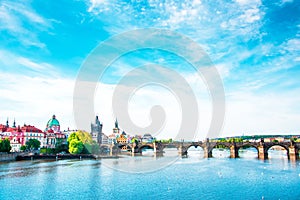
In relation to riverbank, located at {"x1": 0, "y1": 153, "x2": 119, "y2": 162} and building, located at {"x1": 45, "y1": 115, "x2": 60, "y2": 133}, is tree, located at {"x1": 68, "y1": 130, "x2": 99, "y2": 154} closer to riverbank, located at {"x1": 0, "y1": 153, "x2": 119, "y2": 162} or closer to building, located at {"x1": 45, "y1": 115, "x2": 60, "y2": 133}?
riverbank, located at {"x1": 0, "y1": 153, "x2": 119, "y2": 162}

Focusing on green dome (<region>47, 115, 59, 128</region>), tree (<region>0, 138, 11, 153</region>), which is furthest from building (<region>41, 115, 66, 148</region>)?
tree (<region>0, 138, 11, 153</region>)

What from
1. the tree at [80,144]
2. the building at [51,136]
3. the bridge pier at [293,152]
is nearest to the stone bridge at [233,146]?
the bridge pier at [293,152]

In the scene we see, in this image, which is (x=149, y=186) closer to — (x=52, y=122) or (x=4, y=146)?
(x=4, y=146)

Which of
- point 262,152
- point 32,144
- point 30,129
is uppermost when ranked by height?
point 30,129

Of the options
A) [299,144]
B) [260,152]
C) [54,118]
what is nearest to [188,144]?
[260,152]

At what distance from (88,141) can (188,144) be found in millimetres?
43532

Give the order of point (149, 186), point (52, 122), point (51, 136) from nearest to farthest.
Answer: point (149, 186)
point (51, 136)
point (52, 122)

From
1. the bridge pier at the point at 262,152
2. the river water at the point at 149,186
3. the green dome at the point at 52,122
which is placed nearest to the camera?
the river water at the point at 149,186

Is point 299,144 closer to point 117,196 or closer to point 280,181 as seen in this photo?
point 280,181

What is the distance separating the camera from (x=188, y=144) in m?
116

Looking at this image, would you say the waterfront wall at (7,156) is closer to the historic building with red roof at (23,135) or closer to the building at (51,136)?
the historic building with red roof at (23,135)

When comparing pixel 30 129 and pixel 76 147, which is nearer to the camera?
pixel 76 147

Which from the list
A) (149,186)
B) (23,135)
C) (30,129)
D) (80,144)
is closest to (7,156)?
(80,144)

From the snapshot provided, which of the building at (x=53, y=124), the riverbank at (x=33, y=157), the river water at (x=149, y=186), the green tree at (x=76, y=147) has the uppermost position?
the building at (x=53, y=124)
